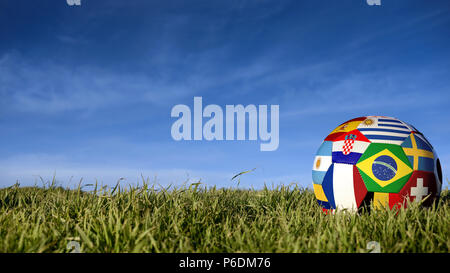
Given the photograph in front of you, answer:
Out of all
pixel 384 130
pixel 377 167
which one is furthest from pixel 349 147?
pixel 384 130

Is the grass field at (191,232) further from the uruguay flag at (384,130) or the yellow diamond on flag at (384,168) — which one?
the uruguay flag at (384,130)

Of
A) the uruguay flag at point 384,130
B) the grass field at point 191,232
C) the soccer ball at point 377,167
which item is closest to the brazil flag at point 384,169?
the soccer ball at point 377,167

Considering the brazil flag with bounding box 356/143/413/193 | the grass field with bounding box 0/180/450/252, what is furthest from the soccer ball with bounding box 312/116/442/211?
the grass field with bounding box 0/180/450/252

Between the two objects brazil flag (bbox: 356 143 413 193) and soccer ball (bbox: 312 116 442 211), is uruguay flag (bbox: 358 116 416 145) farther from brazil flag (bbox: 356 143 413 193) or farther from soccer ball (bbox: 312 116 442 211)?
brazil flag (bbox: 356 143 413 193)

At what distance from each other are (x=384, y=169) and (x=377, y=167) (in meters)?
0.10

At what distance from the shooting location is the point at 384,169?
4.51 m

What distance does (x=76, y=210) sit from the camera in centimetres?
406

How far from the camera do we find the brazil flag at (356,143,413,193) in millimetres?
4504

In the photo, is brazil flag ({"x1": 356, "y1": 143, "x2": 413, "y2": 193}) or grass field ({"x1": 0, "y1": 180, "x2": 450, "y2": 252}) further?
brazil flag ({"x1": 356, "y1": 143, "x2": 413, "y2": 193})

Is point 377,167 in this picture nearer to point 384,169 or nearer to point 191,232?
point 384,169
